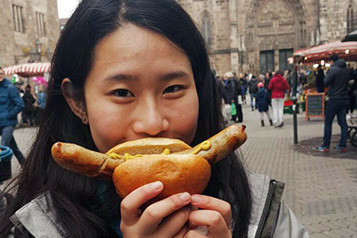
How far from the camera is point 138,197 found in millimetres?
999

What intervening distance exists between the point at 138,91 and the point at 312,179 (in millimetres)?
5865

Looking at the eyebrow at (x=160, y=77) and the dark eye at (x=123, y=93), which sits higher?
the eyebrow at (x=160, y=77)

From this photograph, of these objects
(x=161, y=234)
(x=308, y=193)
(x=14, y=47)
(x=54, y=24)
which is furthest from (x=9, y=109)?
(x=54, y=24)

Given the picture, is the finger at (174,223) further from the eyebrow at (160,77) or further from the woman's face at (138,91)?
the eyebrow at (160,77)


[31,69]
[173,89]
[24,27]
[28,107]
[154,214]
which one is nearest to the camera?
[154,214]

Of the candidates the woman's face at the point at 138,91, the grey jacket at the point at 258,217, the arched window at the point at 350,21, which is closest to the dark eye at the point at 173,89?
the woman's face at the point at 138,91

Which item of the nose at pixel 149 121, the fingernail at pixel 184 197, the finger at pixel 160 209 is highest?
the nose at pixel 149 121

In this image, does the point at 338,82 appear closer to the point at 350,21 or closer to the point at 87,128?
the point at 87,128

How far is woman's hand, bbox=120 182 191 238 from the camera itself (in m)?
0.99

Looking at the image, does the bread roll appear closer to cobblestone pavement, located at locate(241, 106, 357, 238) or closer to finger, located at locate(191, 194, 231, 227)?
finger, located at locate(191, 194, 231, 227)

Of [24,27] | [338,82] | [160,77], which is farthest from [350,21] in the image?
[160,77]

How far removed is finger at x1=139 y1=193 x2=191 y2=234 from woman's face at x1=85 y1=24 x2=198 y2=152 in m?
0.28

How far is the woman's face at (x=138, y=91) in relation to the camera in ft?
3.99

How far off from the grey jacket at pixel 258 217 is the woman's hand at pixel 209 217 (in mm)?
408
